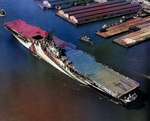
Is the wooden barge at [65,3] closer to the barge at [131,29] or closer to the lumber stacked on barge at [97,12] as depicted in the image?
the lumber stacked on barge at [97,12]

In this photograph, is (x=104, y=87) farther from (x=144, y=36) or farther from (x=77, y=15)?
(x=77, y=15)

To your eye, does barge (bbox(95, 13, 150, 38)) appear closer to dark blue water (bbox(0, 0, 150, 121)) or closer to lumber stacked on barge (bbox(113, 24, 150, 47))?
dark blue water (bbox(0, 0, 150, 121))

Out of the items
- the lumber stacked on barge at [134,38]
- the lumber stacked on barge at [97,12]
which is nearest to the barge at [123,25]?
the lumber stacked on barge at [134,38]

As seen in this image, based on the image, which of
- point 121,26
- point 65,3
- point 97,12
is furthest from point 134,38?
point 65,3

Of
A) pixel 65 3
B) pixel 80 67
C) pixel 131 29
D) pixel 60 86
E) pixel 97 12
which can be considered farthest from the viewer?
pixel 65 3

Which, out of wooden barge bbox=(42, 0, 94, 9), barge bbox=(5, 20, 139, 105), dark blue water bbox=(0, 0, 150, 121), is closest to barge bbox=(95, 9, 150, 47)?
dark blue water bbox=(0, 0, 150, 121)

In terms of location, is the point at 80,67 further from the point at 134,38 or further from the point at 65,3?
the point at 65,3

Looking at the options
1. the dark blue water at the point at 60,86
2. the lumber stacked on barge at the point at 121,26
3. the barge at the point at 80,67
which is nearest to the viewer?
the dark blue water at the point at 60,86

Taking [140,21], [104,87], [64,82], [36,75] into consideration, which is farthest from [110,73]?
[140,21]
